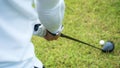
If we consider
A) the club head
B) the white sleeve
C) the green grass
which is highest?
the white sleeve

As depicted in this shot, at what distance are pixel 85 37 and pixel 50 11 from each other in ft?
8.44

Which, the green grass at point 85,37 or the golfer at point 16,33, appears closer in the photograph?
the golfer at point 16,33

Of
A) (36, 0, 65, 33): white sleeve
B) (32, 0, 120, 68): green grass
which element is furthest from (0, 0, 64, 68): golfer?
(32, 0, 120, 68): green grass

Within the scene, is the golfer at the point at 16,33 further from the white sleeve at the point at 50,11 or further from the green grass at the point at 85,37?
the green grass at the point at 85,37

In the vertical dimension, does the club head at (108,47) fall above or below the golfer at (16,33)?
below

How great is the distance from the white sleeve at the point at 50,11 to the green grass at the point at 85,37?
198 centimetres

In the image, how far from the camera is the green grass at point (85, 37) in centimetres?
379

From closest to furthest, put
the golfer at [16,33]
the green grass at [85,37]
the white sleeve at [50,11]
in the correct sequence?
the golfer at [16,33]
the white sleeve at [50,11]
the green grass at [85,37]

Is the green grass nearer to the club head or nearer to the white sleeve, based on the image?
the club head

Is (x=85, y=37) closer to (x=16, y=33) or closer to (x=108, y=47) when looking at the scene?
(x=108, y=47)

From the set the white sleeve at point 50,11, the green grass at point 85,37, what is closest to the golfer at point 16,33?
the white sleeve at point 50,11

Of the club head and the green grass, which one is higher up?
the club head

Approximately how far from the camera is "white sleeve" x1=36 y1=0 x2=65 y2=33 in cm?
160

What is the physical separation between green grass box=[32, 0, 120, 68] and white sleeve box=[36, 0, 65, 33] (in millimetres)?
1982
